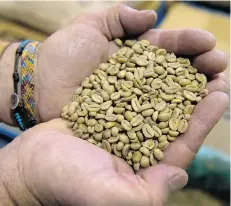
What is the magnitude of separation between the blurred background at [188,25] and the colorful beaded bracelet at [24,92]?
172 mm

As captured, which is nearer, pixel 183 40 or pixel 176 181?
pixel 176 181

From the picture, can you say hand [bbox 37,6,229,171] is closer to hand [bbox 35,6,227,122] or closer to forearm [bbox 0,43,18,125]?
hand [bbox 35,6,227,122]

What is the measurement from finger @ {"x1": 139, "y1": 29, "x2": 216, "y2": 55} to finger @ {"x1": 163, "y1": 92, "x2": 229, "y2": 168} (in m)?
0.16

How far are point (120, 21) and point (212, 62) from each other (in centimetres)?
30

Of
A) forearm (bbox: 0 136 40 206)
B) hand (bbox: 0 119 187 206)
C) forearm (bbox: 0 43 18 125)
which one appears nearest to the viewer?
hand (bbox: 0 119 187 206)

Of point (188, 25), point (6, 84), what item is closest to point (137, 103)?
point (6, 84)

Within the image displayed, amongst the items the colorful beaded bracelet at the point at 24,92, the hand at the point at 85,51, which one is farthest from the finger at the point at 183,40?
the colorful beaded bracelet at the point at 24,92

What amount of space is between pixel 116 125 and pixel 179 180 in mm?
247

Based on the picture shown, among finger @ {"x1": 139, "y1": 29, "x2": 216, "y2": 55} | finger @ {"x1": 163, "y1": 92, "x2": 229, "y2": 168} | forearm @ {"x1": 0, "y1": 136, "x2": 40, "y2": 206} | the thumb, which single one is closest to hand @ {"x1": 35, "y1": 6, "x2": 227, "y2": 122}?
finger @ {"x1": 139, "y1": 29, "x2": 216, "y2": 55}

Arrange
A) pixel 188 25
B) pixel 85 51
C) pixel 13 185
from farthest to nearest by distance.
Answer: pixel 188 25, pixel 85 51, pixel 13 185

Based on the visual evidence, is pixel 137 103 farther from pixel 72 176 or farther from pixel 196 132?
pixel 72 176

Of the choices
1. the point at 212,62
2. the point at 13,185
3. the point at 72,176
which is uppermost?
the point at 212,62

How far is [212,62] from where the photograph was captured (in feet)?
3.68

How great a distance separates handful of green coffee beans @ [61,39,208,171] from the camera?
1.01 m
